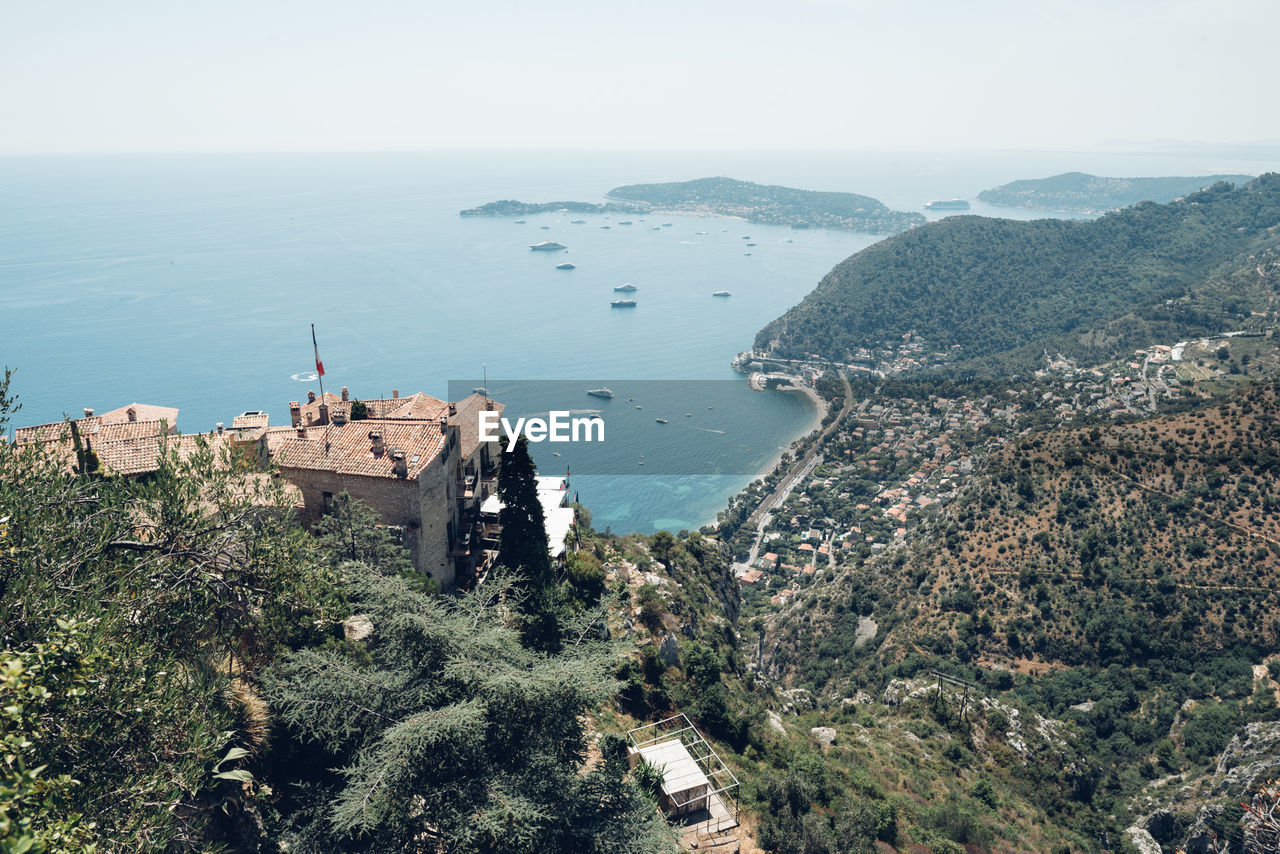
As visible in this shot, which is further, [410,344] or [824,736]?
[410,344]

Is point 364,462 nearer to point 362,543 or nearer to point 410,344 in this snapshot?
point 362,543

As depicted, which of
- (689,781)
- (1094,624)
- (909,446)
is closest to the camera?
(689,781)

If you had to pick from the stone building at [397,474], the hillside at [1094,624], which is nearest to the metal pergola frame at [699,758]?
the stone building at [397,474]

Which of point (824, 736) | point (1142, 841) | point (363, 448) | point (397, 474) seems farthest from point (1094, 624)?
point (363, 448)

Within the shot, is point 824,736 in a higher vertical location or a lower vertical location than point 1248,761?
higher

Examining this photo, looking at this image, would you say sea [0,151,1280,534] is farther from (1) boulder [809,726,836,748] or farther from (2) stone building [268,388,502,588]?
(2) stone building [268,388,502,588]

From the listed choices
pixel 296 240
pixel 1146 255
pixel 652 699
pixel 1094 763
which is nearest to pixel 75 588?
pixel 652 699

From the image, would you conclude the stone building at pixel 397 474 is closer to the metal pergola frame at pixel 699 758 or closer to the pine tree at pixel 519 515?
the pine tree at pixel 519 515

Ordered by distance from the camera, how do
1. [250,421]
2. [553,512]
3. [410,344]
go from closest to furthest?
[250,421] → [553,512] → [410,344]
